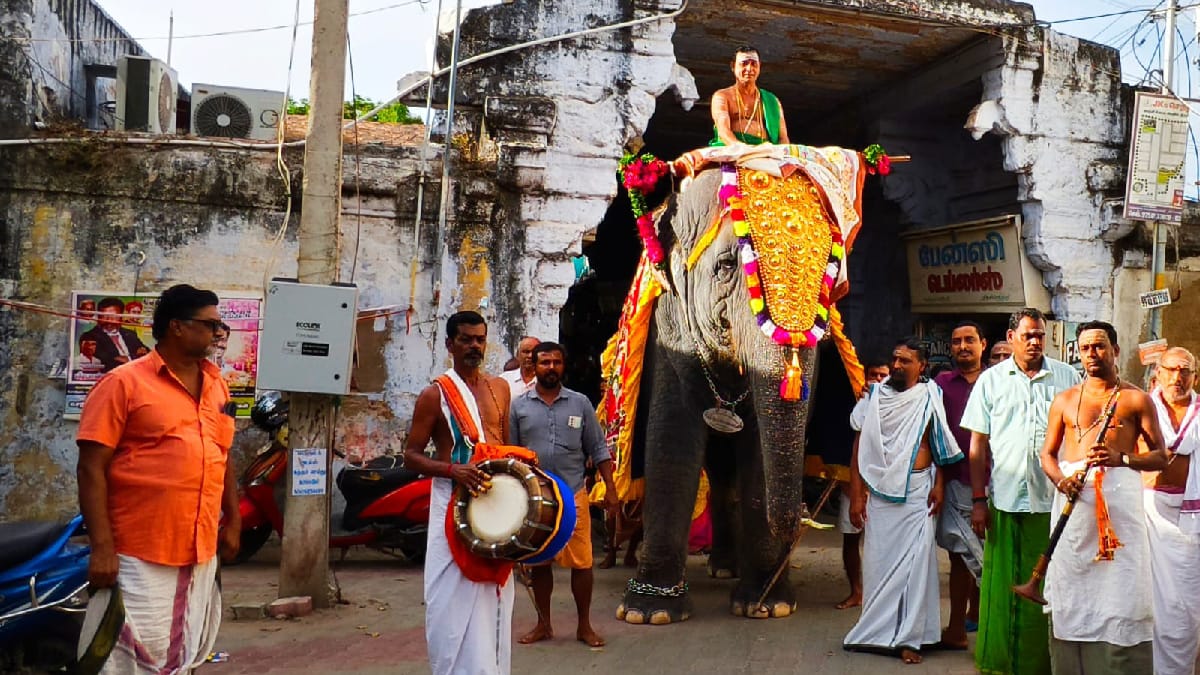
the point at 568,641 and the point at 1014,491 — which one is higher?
the point at 1014,491

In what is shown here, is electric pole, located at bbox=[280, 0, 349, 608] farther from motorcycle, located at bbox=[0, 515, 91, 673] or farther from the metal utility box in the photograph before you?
motorcycle, located at bbox=[0, 515, 91, 673]

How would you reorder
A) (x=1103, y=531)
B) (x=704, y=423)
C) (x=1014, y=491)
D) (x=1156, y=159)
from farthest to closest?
(x=1156, y=159), (x=704, y=423), (x=1014, y=491), (x=1103, y=531)

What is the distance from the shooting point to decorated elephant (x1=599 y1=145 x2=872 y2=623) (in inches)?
241

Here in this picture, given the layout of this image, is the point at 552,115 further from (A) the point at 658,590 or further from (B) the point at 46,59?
(A) the point at 658,590

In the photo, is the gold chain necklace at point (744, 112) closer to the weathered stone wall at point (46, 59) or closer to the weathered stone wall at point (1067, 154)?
the weathered stone wall at point (1067, 154)

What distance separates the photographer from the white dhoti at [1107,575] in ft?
14.9

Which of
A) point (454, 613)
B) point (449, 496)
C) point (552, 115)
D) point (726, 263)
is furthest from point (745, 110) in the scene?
point (454, 613)

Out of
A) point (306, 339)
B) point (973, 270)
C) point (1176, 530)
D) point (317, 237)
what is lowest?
point (1176, 530)

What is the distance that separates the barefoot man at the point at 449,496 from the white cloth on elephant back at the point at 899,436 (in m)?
2.17

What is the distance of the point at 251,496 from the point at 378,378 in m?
1.45

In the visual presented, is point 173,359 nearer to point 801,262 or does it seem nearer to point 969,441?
point 801,262

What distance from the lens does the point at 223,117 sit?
9.26m

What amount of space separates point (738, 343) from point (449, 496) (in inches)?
96.4

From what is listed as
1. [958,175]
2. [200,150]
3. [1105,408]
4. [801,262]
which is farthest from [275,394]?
[958,175]
